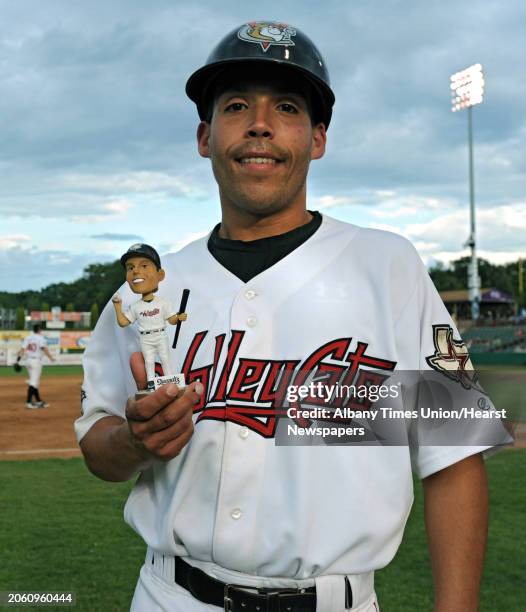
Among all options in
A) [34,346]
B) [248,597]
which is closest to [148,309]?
[248,597]

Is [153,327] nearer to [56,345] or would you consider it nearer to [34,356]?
[34,356]

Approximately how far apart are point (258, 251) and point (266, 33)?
2.10 feet

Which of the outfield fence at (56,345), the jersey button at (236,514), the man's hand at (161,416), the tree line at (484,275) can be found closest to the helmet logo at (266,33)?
the man's hand at (161,416)

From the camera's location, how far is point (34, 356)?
1750 cm

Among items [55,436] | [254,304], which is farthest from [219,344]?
[55,436]

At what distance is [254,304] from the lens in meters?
2.12

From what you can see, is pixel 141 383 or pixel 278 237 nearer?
pixel 141 383

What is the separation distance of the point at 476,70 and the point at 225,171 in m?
53.4

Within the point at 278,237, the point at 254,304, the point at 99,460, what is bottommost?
the point at 99,460

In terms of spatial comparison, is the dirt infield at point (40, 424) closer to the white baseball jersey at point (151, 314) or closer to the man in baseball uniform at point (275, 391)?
the man in baseball uniform at point (275, 391)

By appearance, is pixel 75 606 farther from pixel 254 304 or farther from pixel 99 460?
pixel 254 304

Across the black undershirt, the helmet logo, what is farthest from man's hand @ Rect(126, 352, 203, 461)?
the helmet logo

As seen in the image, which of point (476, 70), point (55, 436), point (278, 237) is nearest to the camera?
point (278, 237)

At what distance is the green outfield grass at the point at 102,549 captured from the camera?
510 cm
